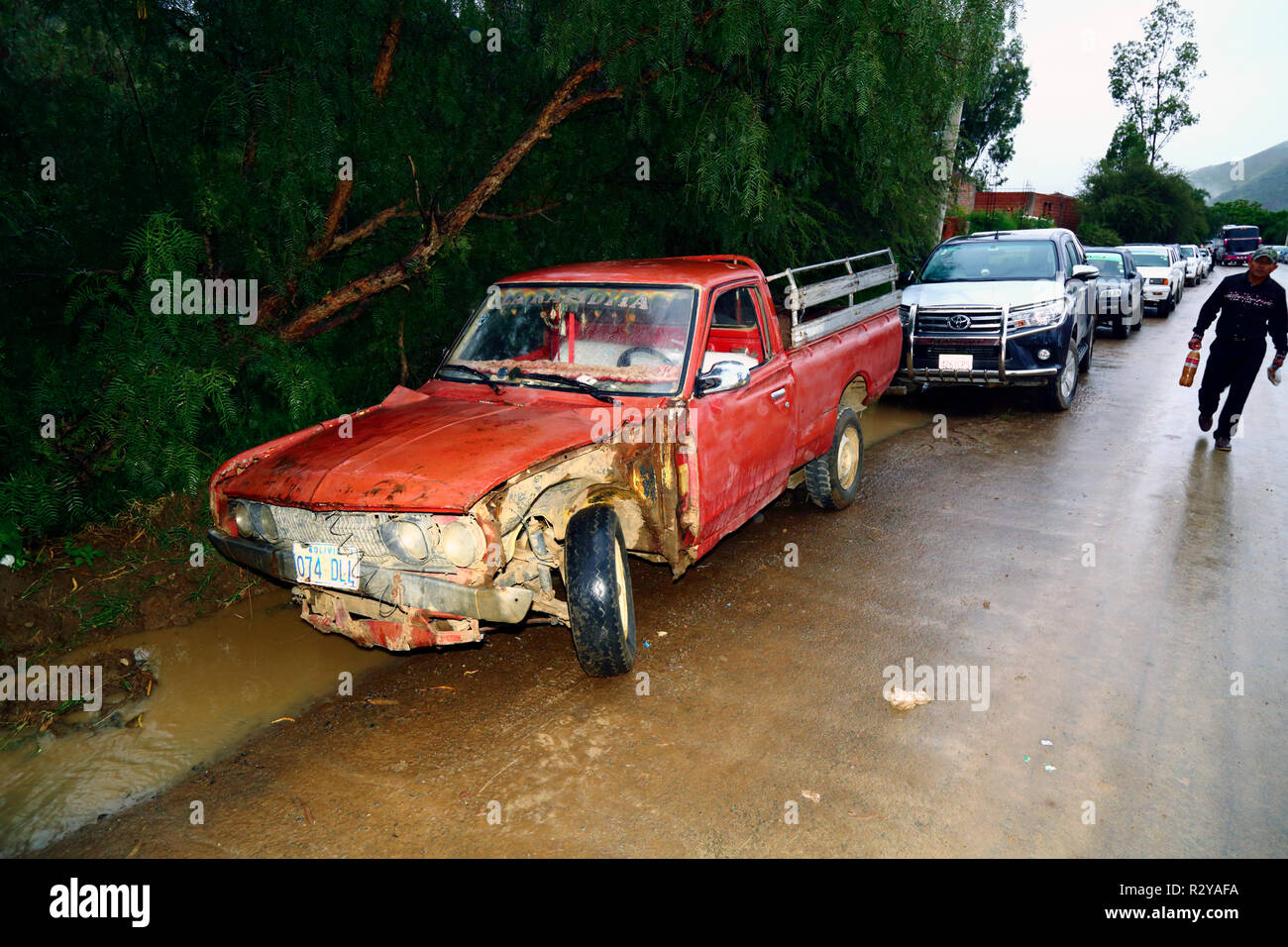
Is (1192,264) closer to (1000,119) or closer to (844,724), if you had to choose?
(1000,119)

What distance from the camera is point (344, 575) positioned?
367 cm

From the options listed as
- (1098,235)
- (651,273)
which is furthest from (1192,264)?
(651,273)

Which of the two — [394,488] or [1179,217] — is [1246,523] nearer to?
[394,488]

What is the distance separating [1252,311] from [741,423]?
6.05 metres

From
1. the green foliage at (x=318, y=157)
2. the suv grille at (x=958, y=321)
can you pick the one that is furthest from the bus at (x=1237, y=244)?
the green foliage at (x=318, y=157)

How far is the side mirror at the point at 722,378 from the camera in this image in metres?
4.41

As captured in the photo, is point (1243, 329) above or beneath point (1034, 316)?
beneath

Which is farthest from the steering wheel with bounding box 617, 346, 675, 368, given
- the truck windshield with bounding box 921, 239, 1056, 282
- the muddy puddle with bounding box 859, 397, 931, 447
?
the truck windshield with bounding box 921, 239, 1056, 282

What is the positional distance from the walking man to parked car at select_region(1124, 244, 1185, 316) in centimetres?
1351

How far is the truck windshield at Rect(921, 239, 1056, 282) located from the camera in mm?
10102

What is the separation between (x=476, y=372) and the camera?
198 inches

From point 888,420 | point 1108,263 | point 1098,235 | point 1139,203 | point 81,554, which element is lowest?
point 81,554

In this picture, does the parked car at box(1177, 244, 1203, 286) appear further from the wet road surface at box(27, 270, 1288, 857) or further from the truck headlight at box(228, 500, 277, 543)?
the truck headlight at box(228, 500, 277, 543)
